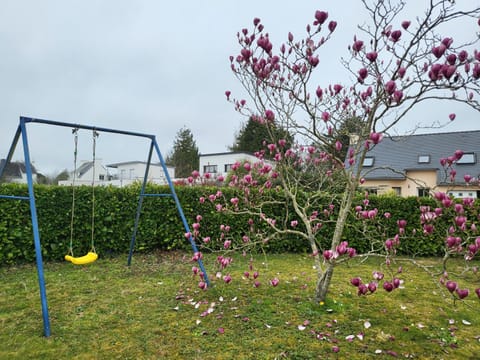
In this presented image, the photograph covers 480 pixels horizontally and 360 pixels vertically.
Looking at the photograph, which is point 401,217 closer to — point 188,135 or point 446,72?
point 446,72

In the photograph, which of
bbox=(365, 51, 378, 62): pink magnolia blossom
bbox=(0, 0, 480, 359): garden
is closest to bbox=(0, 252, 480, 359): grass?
bbox=(0, 0, 480, 359): garden

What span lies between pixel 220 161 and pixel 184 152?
7.56 m

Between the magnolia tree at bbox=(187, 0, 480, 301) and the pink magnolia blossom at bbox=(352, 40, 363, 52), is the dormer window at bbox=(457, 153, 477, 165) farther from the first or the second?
the pink magnolia blossom at bbox=(352, 40, 363, 52)

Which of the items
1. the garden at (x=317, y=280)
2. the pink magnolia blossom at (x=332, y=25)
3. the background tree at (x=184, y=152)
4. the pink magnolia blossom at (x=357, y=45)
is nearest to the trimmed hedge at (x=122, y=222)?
the garden at (x=317, y=280)

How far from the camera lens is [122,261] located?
16.5ft

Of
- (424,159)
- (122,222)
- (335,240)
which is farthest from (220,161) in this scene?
(335,240)

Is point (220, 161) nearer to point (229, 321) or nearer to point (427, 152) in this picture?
point (427, 152)

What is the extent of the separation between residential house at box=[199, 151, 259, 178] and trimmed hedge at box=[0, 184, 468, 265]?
56.2 ft

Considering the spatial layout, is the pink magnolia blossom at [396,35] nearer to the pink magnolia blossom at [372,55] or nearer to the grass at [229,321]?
the pink magnolia blossom at [372,55]

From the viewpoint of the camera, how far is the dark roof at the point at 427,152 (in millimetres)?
16562

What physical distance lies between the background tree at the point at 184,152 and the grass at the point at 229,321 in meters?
25.3

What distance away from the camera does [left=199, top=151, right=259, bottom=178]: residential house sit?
23.4 metres

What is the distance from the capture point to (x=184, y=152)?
3047cm

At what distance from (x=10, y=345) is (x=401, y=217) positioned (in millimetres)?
6586
